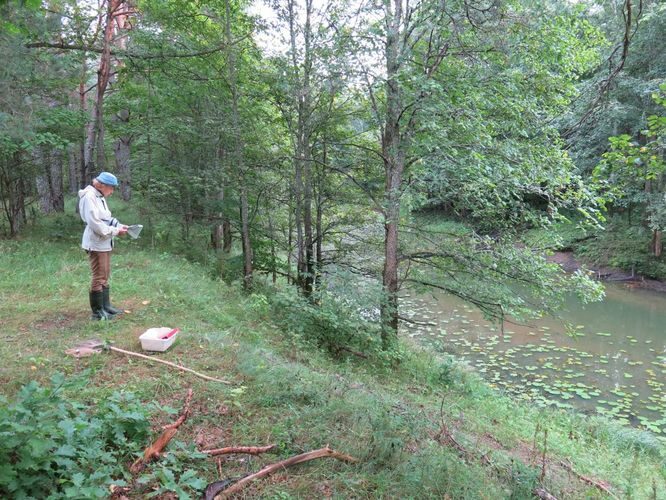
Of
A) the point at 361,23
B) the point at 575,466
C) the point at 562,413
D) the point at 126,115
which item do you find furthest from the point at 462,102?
the point at 126,115

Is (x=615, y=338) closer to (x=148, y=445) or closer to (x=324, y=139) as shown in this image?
(x=324, y=139)

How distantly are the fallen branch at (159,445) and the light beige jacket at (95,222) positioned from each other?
2469mm

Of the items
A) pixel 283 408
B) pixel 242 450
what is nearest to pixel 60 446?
pixel 242 450

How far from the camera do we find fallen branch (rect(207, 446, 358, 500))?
8.07 feet

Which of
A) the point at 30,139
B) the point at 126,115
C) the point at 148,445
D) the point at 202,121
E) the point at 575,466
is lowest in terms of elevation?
the point at 575,466

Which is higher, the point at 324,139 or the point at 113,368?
the point at 324,139

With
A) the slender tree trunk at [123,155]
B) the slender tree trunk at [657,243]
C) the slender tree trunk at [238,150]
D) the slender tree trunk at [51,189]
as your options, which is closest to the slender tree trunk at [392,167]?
the slender tree trunk at [238,150]

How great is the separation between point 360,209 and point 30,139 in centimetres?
578

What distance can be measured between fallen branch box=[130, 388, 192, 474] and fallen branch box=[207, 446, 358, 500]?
471 mm

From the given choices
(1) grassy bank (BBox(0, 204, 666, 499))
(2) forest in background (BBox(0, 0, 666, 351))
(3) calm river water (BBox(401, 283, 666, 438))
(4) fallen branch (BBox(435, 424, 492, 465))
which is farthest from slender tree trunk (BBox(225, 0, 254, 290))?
(4) fallen branch (BBox(435, 424, 492, 465))

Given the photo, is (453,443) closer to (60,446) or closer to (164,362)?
(164,362)

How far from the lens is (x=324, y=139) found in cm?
832

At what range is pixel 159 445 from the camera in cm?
267

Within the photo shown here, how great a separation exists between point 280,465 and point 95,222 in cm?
336
